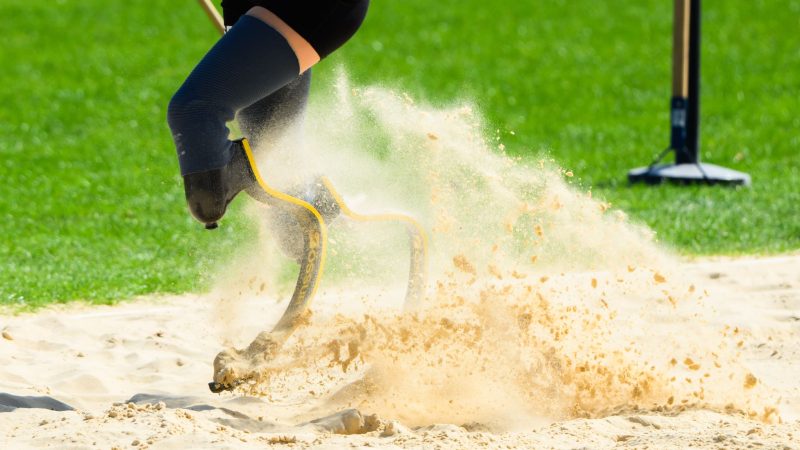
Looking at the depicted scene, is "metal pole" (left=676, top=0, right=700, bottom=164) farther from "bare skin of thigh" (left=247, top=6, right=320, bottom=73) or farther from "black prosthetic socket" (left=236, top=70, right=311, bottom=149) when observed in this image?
"bare skin of thigh" (left=247, top=6, right=320, bottom=73)

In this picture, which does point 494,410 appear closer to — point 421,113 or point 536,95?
point 421,113

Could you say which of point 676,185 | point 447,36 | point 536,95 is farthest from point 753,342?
point 447,36

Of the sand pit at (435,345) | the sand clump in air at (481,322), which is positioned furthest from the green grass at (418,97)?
the sand clump in air at (481,322)

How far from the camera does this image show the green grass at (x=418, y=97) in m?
7.17

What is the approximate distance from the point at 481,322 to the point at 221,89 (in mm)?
1209

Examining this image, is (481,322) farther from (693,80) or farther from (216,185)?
(693,80)

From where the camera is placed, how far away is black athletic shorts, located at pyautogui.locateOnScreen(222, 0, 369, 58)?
4027 mm

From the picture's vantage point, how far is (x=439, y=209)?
4.82m

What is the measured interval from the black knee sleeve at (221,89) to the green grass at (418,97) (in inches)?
90.3

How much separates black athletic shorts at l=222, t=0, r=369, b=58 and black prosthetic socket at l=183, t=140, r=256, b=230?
0.42 m

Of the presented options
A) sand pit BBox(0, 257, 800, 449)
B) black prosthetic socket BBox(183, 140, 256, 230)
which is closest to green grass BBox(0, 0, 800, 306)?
sand pit BBox(0, 257, 800, 449)

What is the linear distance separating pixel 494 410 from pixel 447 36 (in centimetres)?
1068

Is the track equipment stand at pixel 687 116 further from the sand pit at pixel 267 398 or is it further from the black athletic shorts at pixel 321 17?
the black athletic shorts at pixel 321 17

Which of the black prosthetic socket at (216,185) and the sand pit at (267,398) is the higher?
the black prosthetic socket at (216,185)
